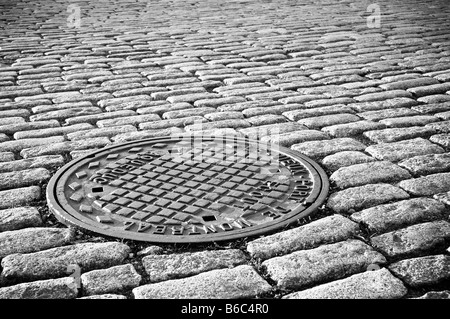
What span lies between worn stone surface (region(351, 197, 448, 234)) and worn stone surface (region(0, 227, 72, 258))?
1.35 m

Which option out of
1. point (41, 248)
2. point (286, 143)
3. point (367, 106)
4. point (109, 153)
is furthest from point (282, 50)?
point (41, 248)

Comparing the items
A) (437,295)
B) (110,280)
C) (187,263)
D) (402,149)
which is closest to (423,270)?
(437,295)

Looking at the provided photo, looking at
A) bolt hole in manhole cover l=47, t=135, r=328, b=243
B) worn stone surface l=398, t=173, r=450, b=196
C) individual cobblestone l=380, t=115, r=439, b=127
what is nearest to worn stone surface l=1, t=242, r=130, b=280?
bolt hole in manhole cover l=47, t=135, r=328, b=243

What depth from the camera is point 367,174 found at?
3.21 metres

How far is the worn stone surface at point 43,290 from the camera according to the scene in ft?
7.18

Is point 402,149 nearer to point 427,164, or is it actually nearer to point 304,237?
point 427,164

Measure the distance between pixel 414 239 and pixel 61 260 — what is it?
59.2 inches

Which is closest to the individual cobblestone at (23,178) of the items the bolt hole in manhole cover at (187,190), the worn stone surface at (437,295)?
the bolt hole in manhole cover at (187,190)

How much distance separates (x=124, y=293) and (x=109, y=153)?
4.68ft

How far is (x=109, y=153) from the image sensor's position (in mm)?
3506

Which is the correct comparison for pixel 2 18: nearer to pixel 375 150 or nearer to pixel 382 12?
pixel 382 12

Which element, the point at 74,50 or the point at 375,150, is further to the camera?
the point at 74,50

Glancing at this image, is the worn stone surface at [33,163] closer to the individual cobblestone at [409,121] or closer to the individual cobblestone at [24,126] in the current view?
the individual cobblestone at [24,126]

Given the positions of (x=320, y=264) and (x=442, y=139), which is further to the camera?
(x=442, y=139)
